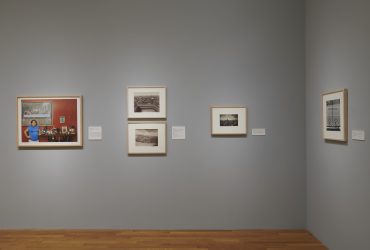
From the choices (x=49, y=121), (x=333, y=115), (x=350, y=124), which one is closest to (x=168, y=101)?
(x=49, y=121)

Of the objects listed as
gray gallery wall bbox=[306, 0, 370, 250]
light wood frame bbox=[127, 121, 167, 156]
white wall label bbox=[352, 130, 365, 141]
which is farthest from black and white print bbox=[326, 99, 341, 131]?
light wood frame bbox=[127, 121, 167, 156]

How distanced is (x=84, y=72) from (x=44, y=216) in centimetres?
268

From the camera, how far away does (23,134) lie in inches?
250

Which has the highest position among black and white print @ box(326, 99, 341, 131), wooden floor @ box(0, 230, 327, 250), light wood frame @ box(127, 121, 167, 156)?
black and white print @ box(326, 99, 341, 131)

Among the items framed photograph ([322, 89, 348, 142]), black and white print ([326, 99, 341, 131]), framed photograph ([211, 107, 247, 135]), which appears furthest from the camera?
framed photograph ([211, 107, 247, 135])

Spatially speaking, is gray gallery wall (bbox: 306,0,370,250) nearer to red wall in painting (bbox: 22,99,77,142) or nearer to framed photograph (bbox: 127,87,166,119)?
framed photograph (bbox: 127,87,166,119)

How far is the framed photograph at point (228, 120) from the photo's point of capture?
6.25 metres

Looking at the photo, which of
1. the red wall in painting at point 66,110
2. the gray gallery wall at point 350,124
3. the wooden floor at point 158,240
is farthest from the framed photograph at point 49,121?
the gray gallery wall at point 350,124

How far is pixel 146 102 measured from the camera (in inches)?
247

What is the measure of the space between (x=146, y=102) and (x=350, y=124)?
131 inches

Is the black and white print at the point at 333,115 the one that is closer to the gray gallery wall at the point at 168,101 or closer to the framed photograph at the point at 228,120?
the gray gallery wall at the point at 168,101

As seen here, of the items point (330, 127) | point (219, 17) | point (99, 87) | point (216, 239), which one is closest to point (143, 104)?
point (99, 87)

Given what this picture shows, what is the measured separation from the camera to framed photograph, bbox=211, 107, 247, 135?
6246 millimetres

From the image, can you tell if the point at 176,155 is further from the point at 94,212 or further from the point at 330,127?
the point at 330,127
